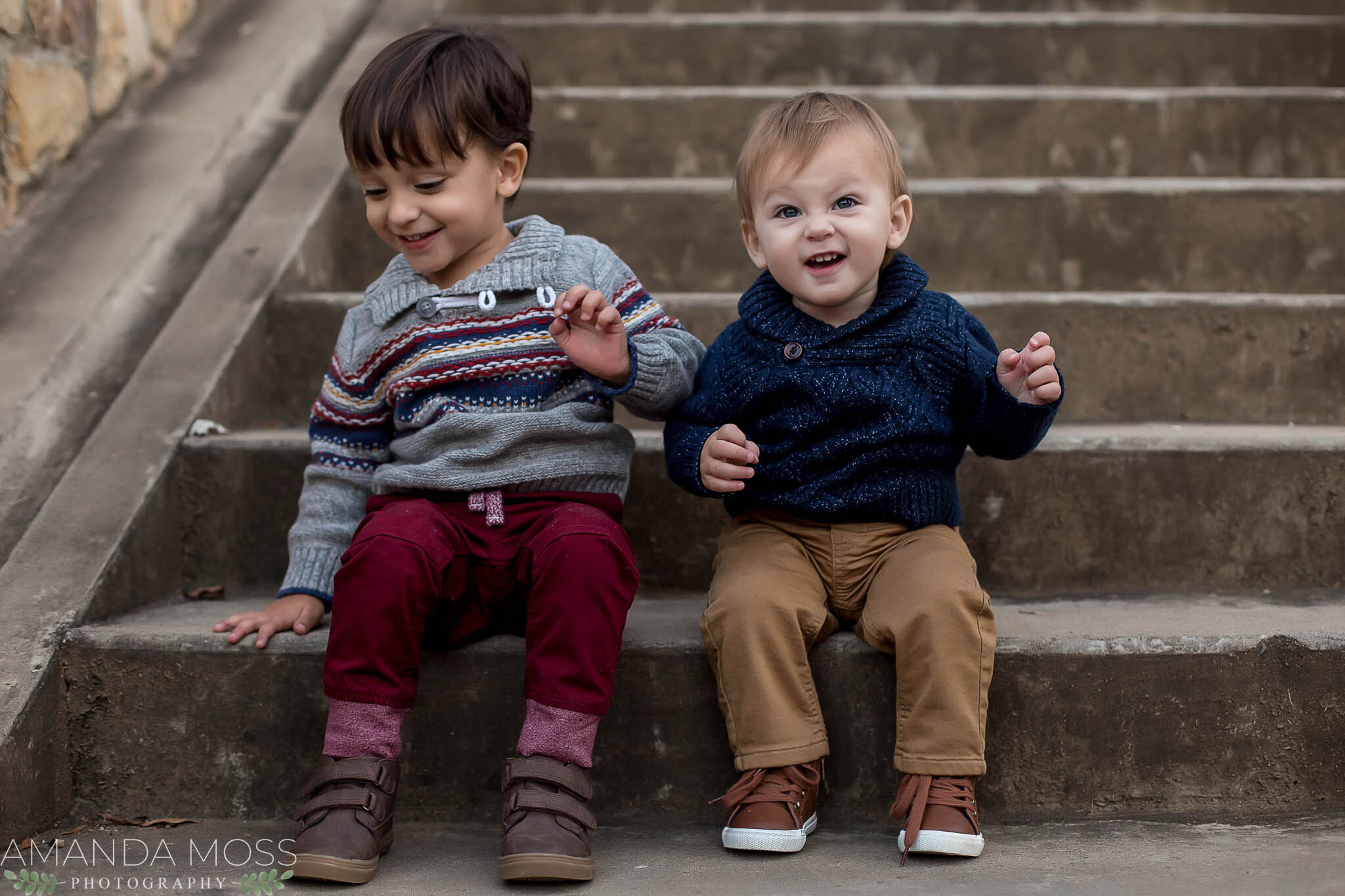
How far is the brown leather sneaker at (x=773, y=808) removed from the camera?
5.21ft

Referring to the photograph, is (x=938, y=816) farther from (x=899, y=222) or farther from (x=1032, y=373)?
(x=899, y=222)

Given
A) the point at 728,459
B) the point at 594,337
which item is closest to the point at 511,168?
the point at 594,337

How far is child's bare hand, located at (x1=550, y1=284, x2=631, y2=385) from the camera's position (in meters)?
1.75

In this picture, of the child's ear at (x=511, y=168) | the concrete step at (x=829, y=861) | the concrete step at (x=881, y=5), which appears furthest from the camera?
the concrete step at (x=881, y=5)

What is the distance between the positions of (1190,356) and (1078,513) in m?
0.48

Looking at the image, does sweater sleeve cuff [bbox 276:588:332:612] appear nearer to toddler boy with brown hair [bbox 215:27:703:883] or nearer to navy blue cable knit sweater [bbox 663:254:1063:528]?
toddler boy with brown hair [bbox 215:27:703:883]

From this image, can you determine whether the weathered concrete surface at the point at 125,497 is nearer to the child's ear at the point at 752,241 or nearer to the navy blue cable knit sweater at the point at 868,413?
the navy blue cable knit sweater at the point at 868,413

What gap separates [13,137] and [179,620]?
111 cm

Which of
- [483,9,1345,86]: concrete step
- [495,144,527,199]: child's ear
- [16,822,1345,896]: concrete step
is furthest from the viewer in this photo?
[483,9,1345,86]: concrete step

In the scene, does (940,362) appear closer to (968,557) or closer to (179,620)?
(968,557)

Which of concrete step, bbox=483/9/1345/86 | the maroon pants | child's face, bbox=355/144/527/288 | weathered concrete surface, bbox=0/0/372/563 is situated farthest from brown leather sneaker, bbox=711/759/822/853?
concrete step, bbox=483/9/1345/86

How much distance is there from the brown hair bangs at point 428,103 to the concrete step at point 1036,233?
0.76 metres

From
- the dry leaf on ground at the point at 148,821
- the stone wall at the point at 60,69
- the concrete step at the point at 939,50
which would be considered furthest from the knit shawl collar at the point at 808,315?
the concrete step at the point at 939,50

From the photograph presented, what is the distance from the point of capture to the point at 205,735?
1.78 metres
